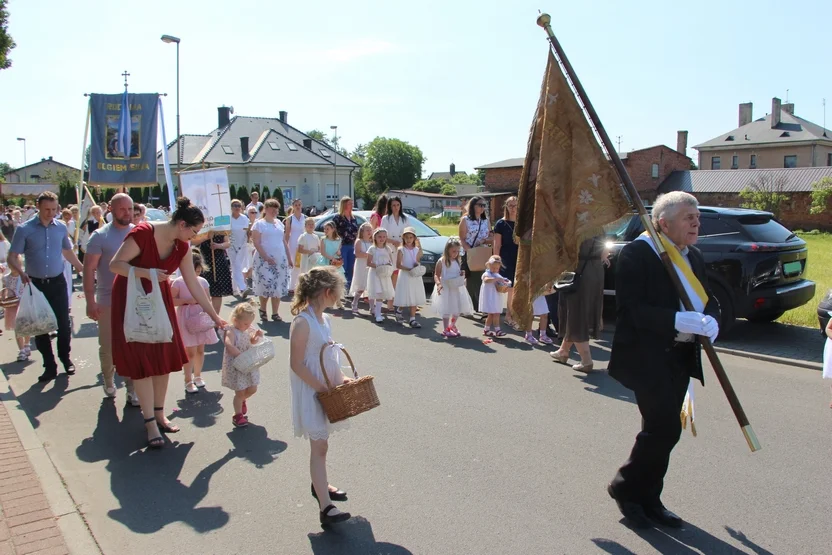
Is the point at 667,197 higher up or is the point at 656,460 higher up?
the point at 667,197

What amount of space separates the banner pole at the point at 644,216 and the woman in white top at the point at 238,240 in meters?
9.49

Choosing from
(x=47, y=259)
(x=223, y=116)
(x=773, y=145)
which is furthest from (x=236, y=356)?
(x=773, y=145)

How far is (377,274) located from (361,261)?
1.02 metres

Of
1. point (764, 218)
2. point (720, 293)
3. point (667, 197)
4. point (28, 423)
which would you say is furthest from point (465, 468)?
point (764, 218)

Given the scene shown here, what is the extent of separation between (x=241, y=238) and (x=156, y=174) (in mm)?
2107

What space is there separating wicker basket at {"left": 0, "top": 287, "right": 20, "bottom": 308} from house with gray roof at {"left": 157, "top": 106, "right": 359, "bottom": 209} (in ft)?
185

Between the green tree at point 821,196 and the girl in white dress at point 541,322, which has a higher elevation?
the green tree at point 821,196

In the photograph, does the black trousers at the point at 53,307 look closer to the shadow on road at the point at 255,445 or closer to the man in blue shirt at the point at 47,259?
the man in blue shirt at the point at 47,259

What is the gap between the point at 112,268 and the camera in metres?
5.26

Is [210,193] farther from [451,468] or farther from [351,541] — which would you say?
[351,541]

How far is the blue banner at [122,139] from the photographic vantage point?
11305 mm

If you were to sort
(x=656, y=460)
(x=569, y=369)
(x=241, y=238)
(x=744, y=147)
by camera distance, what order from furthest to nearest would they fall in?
(x=744, y=147), (x=241, y=238), (x=569, y=369), (x=656, y=460)

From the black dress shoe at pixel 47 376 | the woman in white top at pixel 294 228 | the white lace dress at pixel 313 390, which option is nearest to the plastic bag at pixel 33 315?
the black dress shoe at pixel 47 376

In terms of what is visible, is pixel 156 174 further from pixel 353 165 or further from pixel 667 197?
pixel 353 165
